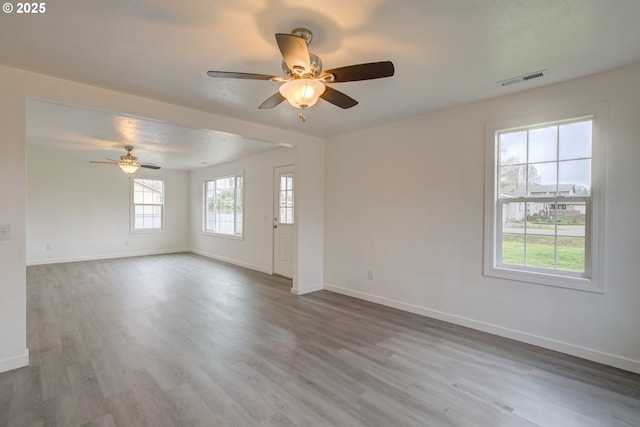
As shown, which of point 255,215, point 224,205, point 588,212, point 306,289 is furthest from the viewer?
point 224,205

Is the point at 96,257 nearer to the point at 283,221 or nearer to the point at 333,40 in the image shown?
the point at 283,221

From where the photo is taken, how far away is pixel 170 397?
214 centimetres

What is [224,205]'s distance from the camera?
788 centimetres

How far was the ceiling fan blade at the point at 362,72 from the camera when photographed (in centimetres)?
187

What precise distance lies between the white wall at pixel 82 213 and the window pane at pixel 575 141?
29.6 feet

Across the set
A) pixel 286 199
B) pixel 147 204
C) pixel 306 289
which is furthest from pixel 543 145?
pixel 147 204

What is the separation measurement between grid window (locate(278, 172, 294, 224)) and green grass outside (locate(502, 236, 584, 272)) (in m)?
3.74

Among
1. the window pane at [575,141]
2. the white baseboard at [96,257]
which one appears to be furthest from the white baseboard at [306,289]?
the white baseboard at [96,257]

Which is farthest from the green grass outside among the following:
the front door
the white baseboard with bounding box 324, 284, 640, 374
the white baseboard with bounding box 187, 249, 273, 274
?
the white baseboard with bounding box 187, 249, 273, 274

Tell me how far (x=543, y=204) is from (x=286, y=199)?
4182 mm

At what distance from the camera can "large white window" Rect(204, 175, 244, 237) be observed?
7.30 m

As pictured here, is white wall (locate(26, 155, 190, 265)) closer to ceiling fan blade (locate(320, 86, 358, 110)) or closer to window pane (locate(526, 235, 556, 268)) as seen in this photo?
ceiling fan blade (locate(320, 86, 358, 110))

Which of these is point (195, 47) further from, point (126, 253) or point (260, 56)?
point (126, 253)

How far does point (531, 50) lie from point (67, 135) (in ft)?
20.6
